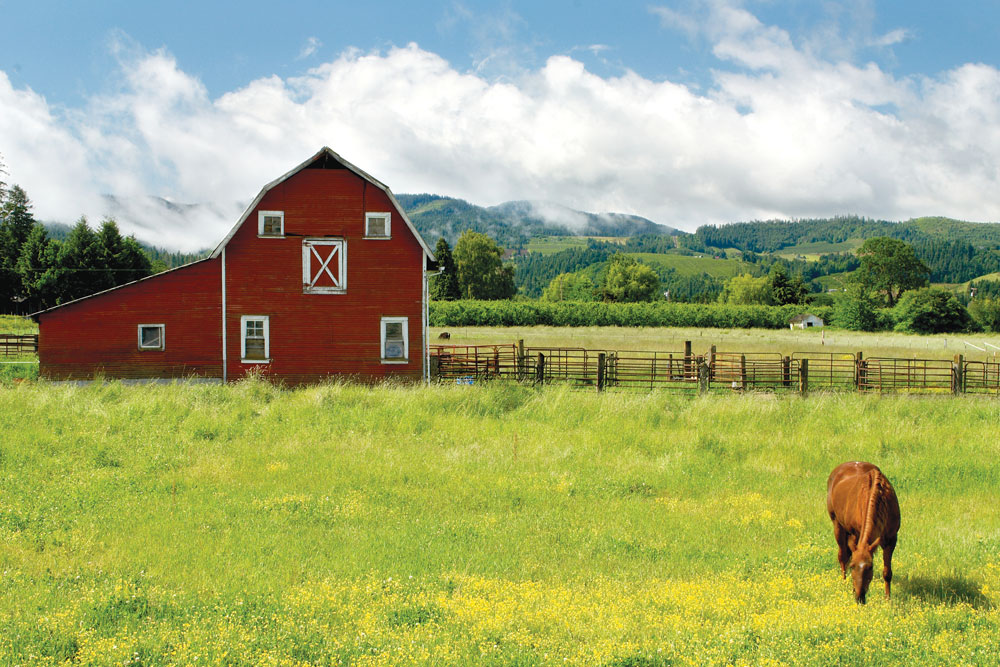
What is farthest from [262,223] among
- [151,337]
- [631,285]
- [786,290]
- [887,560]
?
[786,290]

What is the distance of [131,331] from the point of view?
77.0 ft

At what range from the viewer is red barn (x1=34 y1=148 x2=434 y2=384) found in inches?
923

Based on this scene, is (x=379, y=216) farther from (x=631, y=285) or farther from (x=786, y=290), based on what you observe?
(x=786, y=290)

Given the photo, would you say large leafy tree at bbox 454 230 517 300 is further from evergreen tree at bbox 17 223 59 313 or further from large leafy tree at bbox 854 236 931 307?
large leafy tree at bbox 854 236 931 307

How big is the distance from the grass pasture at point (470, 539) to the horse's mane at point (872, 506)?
720 millimetres

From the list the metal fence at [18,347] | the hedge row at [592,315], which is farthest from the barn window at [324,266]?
the hedge row at [592,315]

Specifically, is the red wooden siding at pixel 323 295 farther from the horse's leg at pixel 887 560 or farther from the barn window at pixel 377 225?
the horse's leg at pixel 887 560

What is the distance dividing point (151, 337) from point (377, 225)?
8589 mm

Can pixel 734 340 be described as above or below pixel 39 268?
below

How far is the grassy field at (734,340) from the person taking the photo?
46.5m

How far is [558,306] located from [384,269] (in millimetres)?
48427

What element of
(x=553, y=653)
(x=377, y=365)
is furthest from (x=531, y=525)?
(x=377, y=365)

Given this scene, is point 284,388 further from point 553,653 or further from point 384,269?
point 553,653

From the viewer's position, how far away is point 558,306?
71625mm
